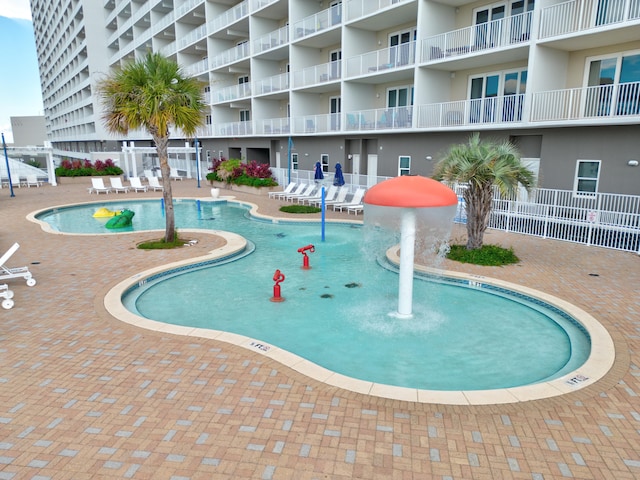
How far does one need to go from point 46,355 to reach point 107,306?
1.89 m

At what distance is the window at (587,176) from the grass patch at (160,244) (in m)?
13.3

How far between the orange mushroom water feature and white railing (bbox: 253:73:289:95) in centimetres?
2204

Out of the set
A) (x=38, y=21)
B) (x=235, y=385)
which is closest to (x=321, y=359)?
(x=235, y=385)

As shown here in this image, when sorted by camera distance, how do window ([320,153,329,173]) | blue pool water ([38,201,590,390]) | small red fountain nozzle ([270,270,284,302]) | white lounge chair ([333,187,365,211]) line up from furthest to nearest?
window ([320,153,329,173]) → white lounge chair ([333,187,365,211]) → small red fountain nozzle ([270,270,284,302]) → blue pool water ([38,201,590,390])

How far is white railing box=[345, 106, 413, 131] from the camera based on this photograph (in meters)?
19.8

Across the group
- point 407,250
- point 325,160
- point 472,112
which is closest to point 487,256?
point 407,250

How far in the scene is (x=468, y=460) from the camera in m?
4.07

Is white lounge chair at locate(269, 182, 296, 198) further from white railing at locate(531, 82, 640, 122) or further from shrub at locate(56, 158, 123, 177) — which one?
shrub at locate(56, 158, 123, 177)

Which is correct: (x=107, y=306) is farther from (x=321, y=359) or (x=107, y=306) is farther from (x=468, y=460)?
(x=468, y=460)

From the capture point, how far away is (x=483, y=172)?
Answer: 1101cm

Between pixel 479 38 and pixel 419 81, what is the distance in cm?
284

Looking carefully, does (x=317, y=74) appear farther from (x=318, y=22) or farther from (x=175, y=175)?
(x=175, y=175)

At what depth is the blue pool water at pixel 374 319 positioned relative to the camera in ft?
21.4

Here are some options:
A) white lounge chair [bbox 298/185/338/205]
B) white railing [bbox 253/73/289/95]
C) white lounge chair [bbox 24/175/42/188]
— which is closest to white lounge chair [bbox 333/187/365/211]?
white lounge chair [bbox 298/185/338/205]
